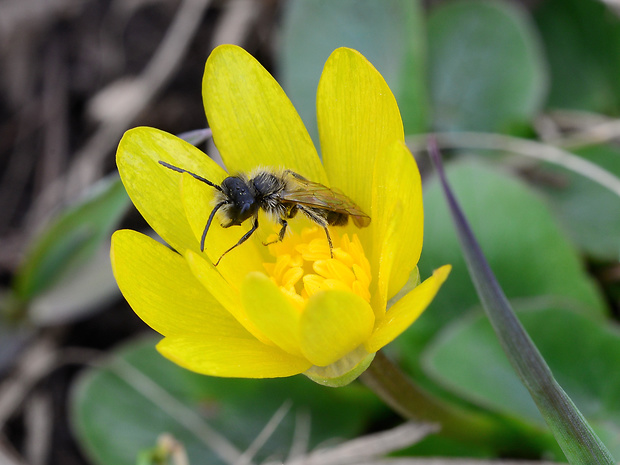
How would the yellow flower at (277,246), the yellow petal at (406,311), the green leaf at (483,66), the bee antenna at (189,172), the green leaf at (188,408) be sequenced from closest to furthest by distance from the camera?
the yellow petal at (406,311) → the yellow flower at (277,246) → the bee antenna at (189,172) → the green leaf at (188,408) → the green leaf at (483,66)

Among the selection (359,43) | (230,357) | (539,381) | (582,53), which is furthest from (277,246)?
(582,53)

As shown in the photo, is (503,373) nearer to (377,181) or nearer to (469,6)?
(377,181)

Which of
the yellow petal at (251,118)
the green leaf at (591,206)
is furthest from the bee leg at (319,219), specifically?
the green leaf at (591,206)

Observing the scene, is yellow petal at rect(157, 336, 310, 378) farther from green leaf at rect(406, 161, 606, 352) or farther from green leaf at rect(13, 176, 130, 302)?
green leaf at rect(406, 161, 606, 352)

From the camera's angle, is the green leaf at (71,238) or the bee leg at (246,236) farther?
the green leaf at (71,238)

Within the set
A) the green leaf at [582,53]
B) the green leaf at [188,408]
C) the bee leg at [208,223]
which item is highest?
the green leaf at [582,53]

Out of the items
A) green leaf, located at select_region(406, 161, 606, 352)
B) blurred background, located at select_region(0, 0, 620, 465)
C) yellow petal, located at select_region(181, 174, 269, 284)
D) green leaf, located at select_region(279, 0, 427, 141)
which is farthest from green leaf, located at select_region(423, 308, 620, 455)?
green leaf, located at select_region(279, 0, 427, 141)

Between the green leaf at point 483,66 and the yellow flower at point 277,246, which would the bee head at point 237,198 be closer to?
the yellow flower at point 277,246
